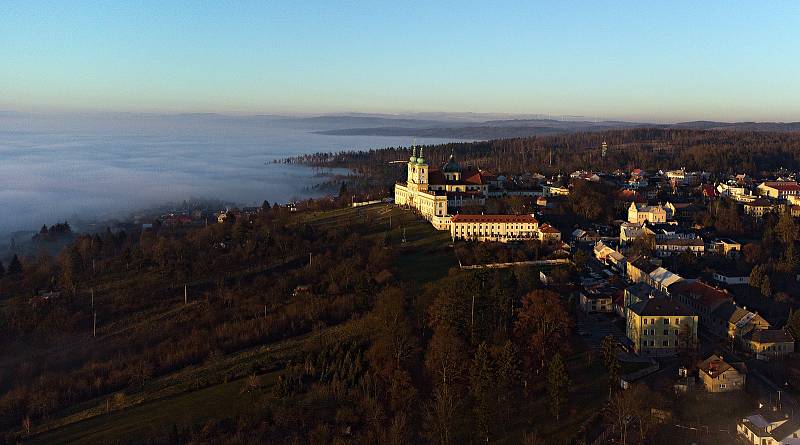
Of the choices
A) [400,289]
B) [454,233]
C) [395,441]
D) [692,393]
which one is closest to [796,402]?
[692,393]

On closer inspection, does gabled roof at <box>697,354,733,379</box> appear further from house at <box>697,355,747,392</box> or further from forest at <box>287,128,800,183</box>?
forest at <box>287,128,800,183</box>

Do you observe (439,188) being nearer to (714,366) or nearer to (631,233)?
(631,233)

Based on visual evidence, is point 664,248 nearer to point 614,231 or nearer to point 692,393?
point 614,231

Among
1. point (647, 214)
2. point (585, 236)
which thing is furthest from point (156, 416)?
point (647, 214)

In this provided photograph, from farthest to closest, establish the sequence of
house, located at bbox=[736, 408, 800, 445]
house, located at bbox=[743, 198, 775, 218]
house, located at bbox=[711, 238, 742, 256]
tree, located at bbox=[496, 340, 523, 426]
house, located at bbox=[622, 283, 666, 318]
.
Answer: house, located at bbox=[743, 198, 775, 218] → house, located at bbox=[711, 238, 742, 256] → house, located at bbox=[622, 283, 666, 318] → tree, located at bbox=[496, 340, 523, 426] → house, located at bbox=[736, 408, 800, 445]

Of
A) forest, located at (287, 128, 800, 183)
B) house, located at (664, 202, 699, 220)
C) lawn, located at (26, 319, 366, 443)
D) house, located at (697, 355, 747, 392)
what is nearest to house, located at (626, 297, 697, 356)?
house, located at (697, 355, 747, 392)

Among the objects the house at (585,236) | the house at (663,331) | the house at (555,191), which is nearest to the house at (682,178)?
the house at (555,191)
